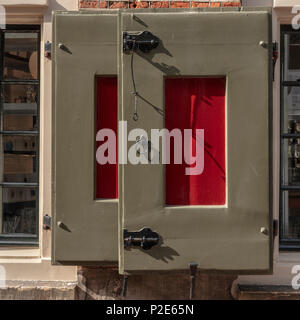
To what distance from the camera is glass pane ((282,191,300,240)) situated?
4129 mm

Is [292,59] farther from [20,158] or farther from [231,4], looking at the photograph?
[20,158]

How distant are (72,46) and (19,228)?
1660 millimetres

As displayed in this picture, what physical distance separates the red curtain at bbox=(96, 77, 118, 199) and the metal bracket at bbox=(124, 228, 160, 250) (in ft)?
1.27

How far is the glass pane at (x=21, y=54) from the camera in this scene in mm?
4148

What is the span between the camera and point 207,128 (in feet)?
10.9

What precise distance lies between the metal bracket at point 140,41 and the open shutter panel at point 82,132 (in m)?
0.25

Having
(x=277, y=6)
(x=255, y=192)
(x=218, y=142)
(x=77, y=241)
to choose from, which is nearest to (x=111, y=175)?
(x=77, y=241)

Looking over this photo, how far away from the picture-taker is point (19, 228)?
13.8ft

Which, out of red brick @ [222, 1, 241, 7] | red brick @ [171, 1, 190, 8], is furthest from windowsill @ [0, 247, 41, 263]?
red brick @ [222, 1, 241, 7]

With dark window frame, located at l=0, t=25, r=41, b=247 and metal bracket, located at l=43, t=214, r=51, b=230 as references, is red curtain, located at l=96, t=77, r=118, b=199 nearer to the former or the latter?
metal bracket, located at l=43, t=214, r=51, b=230

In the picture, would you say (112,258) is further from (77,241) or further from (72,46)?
(72,46)

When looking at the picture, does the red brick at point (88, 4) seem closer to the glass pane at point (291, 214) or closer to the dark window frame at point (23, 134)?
the dark window frame at point (23, 134)

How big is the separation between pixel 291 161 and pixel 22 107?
228cm

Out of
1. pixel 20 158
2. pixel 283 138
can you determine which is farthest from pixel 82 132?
pixel 283 138
